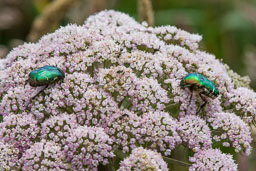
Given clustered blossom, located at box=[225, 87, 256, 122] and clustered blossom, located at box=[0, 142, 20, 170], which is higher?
clustered blossom, located at box=[225, 87, 256, 122]

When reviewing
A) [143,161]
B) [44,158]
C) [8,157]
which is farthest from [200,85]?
[8,157]

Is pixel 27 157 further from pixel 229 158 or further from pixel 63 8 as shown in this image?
pixel 63 8

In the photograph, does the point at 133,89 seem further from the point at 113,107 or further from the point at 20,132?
the point at 20,132

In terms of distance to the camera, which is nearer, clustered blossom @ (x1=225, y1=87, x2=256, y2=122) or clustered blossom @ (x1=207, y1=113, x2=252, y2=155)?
clustered blossom @ (x1=207, y1=113, x2=252, y2=155)

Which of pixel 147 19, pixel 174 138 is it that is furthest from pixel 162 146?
pixel 147 19

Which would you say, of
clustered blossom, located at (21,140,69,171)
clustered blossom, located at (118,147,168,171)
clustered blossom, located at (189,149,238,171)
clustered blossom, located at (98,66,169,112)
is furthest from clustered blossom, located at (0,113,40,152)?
clustered blossom, located at (189,149,238,171)

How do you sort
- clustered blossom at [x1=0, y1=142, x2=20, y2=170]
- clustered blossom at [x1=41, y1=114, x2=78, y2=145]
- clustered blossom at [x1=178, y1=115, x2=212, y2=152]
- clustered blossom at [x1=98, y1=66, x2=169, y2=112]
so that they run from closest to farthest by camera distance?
clustered blossom at [x1=0, y1=142, x2=20, y2=170] < clustered blossom at [x1=41, y1=114, x2=78, y2=145] < clustered blossom at [x1=178, y1=115, x2=212, y2=152] < clustered blossom at [x1=98, y1=66, x2=169, y2=112]

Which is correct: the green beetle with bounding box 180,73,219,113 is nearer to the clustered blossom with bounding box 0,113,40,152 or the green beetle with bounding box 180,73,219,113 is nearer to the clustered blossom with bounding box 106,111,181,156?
the clustered blossom with bounding box 106,111,181,156
